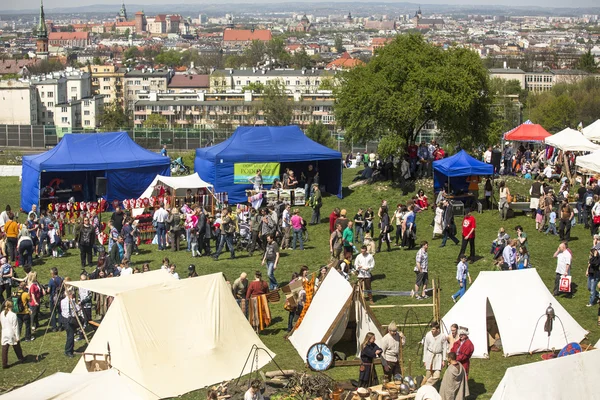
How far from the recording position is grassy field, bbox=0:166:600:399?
551 inches

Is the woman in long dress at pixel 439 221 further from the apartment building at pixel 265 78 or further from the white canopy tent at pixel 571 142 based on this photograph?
the apartment building at pixel 265 78

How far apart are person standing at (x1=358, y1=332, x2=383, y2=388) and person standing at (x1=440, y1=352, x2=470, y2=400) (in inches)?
50.7

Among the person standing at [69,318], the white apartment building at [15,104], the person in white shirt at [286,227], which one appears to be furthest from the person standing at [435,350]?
the white apartment building at [15,104]

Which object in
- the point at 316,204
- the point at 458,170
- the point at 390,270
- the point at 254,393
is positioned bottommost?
the point at 390,270

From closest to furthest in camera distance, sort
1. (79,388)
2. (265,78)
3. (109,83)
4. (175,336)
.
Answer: (79,388), (175,336), (109,83), (265,78)

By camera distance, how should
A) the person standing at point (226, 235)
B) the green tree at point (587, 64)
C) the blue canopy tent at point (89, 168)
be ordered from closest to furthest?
the person standing at point (226, 235), the blue canopy tent at point (89, 168), the green tree at point (587, 64)

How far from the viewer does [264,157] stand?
92.6ft

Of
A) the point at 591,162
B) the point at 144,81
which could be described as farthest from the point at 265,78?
the point at 591,162

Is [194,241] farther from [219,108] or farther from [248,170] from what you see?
[219,108]

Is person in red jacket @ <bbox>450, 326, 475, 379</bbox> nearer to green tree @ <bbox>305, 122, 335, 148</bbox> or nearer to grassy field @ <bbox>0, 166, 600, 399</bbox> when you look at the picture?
grassy field @ <bbox>0, 166, 600, 399</bbox>

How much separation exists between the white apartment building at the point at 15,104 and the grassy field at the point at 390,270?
98802 millimetres

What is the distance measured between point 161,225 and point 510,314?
10666 millimetres

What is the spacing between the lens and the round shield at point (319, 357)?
13703 mm

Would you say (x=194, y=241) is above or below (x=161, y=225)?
below
